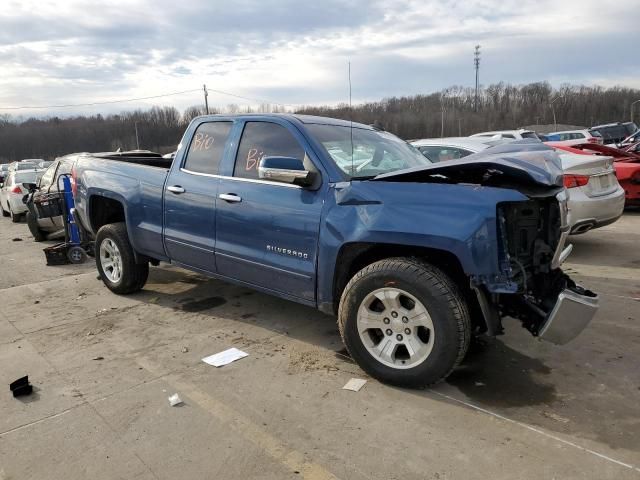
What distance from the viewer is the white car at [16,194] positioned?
1382cm

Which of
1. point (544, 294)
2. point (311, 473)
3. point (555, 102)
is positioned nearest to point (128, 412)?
point (311, 473)

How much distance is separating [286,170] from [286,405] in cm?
168

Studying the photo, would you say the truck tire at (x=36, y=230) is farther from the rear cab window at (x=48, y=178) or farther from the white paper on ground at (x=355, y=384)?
the white paper on ground at (x=355, y=384)

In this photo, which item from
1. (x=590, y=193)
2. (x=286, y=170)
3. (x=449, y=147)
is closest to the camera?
(x=286, y=170)

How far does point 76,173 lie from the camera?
6.24 m

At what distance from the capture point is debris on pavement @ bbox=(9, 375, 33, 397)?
3508 millimetres

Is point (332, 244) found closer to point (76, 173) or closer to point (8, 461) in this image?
point (8, 461)

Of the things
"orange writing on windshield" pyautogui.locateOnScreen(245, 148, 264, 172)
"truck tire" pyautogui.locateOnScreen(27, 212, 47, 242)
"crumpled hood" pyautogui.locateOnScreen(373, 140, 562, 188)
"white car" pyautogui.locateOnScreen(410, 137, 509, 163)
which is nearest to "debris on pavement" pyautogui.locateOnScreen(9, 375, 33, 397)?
"orange writing on windshield" pyautogui.locateOnScreen(245, 148, 264, 172)

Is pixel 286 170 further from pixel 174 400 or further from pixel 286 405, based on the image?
pixel 174 400

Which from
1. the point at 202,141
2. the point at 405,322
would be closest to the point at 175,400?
the point at 405,322

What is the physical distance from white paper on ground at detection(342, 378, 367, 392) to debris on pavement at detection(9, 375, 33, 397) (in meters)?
2.24

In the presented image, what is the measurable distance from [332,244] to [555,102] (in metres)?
104

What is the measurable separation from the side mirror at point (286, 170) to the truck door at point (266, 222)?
0.47 ft

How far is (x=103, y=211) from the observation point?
616 centimetres
